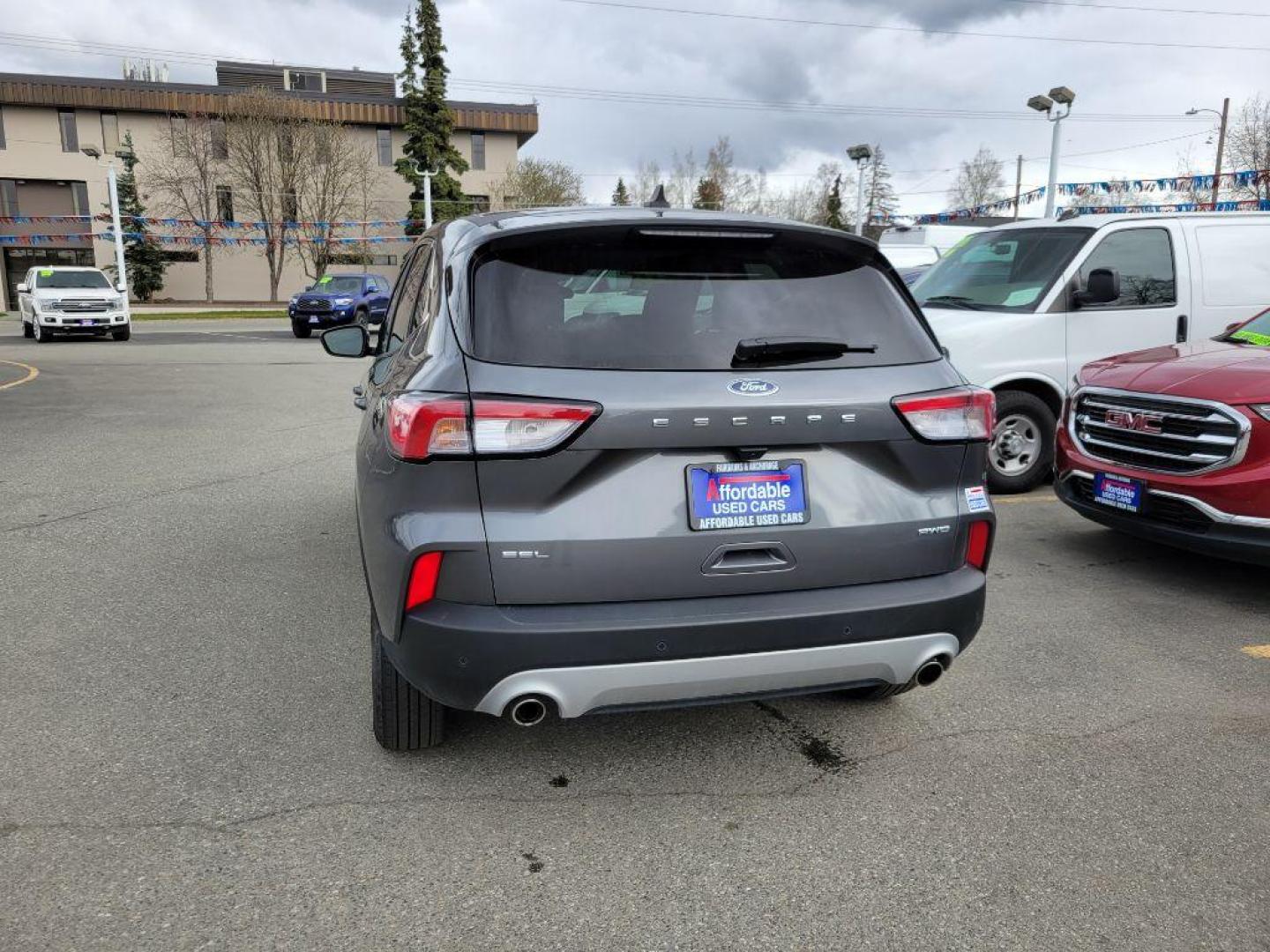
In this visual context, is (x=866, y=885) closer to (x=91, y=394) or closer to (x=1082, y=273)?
(x=1082, y=273)

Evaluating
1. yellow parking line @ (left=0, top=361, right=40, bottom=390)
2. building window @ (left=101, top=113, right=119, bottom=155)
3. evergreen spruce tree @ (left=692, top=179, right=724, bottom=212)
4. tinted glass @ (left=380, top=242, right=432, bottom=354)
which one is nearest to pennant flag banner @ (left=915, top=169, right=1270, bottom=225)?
yellow parking line @ (left=0, top=361, right=40, bottom=390)

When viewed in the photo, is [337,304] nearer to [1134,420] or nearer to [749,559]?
[1134,420]

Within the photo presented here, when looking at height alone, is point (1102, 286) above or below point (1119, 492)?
above

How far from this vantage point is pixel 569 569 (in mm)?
2523

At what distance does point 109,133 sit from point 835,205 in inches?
1994

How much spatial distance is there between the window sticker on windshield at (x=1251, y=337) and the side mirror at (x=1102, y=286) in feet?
3.21

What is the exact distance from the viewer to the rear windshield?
2.63 metres

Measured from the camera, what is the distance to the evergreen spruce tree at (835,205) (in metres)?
70.5

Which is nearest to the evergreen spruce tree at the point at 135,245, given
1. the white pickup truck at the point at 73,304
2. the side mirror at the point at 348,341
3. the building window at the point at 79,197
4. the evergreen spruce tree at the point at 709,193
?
the building window at the point at 79,197

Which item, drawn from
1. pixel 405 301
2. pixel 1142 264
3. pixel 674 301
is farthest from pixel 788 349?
pixel 1142 264

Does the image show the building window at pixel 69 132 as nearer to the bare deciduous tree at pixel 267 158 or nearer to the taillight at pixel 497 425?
the bare deciduous tree at pixel 267 158

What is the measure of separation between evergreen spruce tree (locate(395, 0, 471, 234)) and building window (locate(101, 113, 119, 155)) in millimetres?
14404

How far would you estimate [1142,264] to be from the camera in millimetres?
7309

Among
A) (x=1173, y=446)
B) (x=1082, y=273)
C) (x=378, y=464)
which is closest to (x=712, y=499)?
(x=378, y=464)
